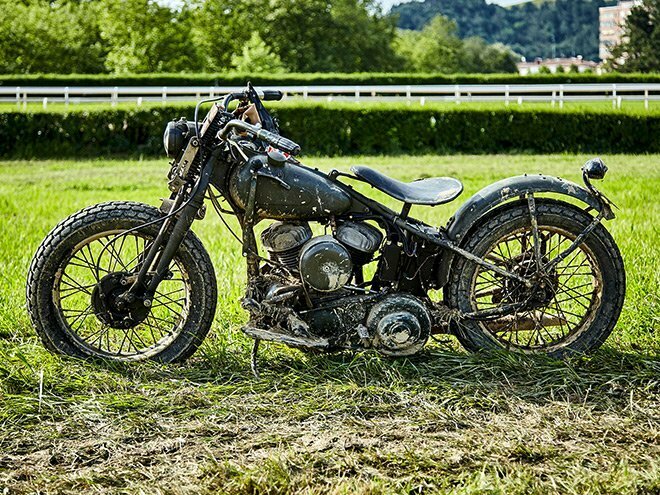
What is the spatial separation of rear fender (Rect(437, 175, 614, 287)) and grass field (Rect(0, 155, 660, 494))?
0.63 metres

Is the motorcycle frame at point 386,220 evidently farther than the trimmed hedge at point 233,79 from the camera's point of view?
No

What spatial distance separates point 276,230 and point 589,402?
1773 mm

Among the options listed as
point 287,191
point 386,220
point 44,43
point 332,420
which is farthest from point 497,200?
point 44,43

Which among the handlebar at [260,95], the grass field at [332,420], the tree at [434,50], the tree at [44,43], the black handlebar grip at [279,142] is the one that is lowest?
Result: the grass field at [332,420]

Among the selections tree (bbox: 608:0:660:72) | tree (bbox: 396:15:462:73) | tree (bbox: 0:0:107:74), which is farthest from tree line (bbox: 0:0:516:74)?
tree (bbox: 396:15:462:73)

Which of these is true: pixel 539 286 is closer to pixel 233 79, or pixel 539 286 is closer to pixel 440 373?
pixel 440 373

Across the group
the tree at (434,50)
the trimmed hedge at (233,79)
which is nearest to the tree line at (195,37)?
the trimmed hedge at (233,79)

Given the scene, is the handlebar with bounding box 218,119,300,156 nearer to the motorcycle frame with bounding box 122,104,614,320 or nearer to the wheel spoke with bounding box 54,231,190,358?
the motorcycle frame with bounding box 122,104,614,320

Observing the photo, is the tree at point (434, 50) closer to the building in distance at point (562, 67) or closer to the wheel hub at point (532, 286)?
Answer: the building in distance at point (562, 67)

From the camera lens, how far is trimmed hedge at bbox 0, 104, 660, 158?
21.0 m

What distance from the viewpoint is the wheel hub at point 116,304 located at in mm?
4754

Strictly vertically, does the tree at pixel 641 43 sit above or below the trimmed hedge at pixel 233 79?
above

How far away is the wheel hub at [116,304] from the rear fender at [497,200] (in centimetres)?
160

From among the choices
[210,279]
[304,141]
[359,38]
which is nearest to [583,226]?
[210,279]
